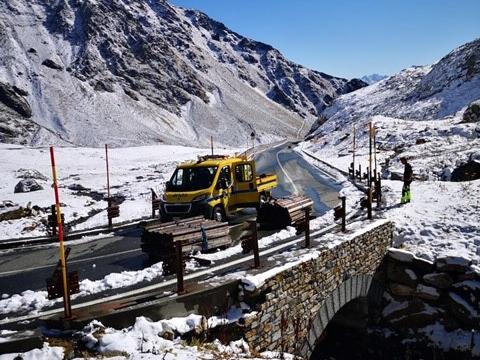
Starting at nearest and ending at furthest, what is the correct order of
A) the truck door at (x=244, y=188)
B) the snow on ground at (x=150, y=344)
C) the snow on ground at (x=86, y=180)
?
the snow on ground at (x=150, y=344) < the truck door at (x=244, y=188) < the snow on ground at (x=86, y=180)

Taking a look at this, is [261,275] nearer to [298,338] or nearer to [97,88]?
[298,338]

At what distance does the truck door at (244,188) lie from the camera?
1511 cm

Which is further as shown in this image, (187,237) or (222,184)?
(222,184)

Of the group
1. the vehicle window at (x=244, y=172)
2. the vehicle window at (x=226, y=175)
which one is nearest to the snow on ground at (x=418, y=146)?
the vehicle window at (x=244, y=172)

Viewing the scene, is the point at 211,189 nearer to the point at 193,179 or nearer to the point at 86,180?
the point at 193,179

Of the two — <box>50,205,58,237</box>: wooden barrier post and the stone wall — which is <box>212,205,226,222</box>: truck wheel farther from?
the stone wall

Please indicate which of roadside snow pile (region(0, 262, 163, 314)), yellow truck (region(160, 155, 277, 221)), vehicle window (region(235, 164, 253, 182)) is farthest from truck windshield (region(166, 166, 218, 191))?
roadside snow pile (region(0, 262, 163, 314))

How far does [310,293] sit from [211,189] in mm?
5167

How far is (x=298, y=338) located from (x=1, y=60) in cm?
9405

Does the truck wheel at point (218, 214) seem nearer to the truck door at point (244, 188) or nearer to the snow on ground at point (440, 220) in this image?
the truck door at point (244, 188)

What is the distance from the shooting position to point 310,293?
9.93 meters

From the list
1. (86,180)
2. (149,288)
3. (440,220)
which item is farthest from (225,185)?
(86,180)

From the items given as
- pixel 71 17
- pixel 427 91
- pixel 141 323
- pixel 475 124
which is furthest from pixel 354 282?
pixel 71 17

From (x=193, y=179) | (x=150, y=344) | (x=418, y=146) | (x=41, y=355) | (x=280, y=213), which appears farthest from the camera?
(x=418, y=146)
